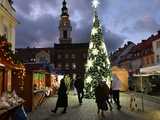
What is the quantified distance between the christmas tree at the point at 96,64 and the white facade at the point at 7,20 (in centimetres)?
700

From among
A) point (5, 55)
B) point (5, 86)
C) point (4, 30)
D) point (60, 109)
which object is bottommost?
point (60, 109)

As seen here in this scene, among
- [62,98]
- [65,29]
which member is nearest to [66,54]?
[65,29]

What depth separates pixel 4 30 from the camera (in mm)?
31188

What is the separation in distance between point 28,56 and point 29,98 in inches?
3382

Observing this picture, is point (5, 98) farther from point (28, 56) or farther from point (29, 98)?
point (28, 56)

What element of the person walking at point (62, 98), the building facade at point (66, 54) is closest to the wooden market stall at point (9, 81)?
the person walking at point (62, 98)

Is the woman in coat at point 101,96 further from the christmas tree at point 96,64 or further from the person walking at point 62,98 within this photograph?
the christmas tree at point 96,64

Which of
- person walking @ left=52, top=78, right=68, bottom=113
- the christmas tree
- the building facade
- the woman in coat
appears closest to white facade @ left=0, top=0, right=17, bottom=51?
the christmas tree

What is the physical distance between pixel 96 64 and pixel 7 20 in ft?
27.0

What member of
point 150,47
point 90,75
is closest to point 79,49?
point 150,47

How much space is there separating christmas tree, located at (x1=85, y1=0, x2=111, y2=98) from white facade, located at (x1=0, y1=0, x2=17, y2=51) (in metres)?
7.00

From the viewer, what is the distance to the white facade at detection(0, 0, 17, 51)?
2991 cm

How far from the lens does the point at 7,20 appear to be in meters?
31.9

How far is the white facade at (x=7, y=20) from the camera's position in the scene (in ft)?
98.1
